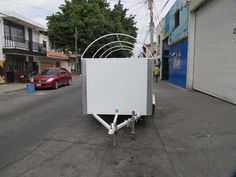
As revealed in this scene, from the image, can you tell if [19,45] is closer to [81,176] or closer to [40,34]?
[40,34]

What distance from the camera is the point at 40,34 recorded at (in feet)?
91.2

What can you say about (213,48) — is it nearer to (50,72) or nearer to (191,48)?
(191,48)

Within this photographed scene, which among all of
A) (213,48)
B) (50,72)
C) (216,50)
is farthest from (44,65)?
(216,50)

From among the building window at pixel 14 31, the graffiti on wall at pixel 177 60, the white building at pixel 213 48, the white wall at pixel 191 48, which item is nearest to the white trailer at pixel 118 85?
the white building at pixel 213 48

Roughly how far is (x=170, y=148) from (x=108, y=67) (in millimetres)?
2461

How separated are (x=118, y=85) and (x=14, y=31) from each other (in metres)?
20.4

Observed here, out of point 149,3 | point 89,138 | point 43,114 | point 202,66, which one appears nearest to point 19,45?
point 149,3

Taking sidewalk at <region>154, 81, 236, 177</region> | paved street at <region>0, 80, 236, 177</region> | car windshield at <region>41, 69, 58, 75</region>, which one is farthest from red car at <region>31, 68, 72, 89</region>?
sidewalk at <region>154, 81, 236, 177</region>

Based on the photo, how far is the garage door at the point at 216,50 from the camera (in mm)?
8812

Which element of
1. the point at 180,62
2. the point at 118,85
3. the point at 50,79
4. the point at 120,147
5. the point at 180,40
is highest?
the point at 180,40

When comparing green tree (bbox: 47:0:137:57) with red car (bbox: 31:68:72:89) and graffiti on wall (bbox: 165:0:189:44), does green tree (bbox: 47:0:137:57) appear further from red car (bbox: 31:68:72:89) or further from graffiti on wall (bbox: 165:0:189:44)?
red car (bbox: 31:68:72:89)

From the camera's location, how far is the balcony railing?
19786 millimetres

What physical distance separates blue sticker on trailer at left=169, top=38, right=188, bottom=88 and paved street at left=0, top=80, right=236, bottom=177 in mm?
8132

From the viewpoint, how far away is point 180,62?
1614 cm
